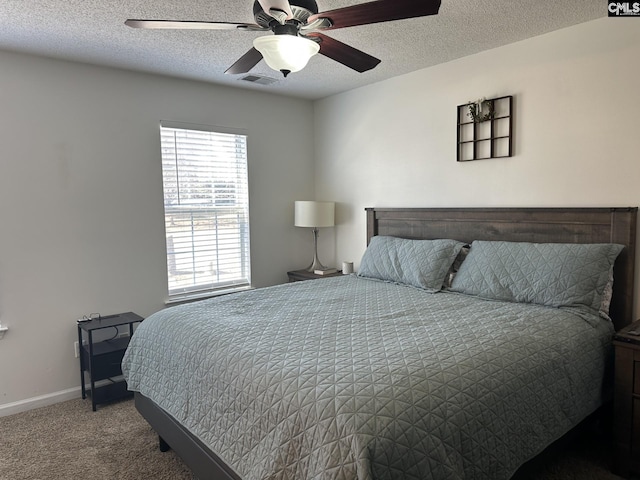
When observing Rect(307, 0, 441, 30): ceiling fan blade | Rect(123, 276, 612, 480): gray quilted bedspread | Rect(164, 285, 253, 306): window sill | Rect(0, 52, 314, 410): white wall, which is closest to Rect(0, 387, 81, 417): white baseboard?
Rect(0, 52, 314, 410): white wall

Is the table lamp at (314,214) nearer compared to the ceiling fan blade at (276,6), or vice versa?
the ceiling fan blade at (276,6)

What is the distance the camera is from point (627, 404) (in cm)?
210

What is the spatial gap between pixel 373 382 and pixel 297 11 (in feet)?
4.84

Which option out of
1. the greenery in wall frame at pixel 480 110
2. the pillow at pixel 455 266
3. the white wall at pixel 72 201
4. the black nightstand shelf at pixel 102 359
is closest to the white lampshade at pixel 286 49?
the greenery in wall frame at pixel 480 110

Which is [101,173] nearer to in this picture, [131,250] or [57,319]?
[131,250]

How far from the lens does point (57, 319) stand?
320 cm

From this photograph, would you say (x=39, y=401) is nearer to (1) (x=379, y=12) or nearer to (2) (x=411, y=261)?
(2) (x=411, y=261)

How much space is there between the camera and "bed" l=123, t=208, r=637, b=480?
1.37 meters

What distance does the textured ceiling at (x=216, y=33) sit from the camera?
91.4 inches

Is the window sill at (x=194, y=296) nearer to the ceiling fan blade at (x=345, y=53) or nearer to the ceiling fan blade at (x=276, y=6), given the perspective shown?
the ceiling fan blade at (x=345, y=53)

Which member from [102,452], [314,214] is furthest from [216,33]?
[102,452]

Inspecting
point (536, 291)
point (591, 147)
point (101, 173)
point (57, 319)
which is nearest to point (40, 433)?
point (57, 319)

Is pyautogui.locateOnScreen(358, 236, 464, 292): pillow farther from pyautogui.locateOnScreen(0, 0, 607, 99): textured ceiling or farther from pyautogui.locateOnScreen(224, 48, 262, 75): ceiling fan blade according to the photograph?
pyautogui.locateOnScreen(224, 48, 262, 75): ceiling fan blade

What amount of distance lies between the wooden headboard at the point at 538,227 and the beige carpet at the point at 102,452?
0.87 metres
